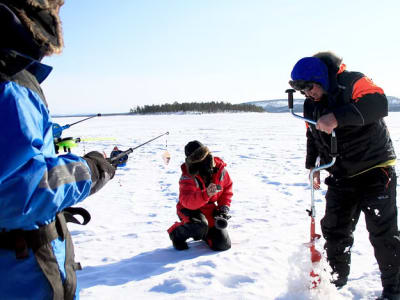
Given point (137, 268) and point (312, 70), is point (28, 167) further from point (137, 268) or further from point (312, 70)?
point (137, 268)

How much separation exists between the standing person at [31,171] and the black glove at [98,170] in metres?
0.07

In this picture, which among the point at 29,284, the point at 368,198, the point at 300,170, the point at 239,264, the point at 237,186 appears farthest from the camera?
the point at 300,170

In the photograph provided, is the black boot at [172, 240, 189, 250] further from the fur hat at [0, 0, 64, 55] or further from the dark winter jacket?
the fur hat at [0, 0, 64, 55]

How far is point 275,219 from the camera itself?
4668 millimetres

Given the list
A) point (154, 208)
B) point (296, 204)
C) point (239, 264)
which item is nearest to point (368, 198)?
point (239, 264)

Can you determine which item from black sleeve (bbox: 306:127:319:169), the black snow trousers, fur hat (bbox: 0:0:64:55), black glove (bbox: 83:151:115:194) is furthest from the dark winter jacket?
fur hat (bbox: 0:0:64:55)

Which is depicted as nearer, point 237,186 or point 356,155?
point 356,155

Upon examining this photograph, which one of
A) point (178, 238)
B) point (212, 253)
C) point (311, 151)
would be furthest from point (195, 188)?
point (311, 151)

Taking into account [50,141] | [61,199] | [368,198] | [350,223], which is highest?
[50,141]

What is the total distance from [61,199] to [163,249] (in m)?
2.77

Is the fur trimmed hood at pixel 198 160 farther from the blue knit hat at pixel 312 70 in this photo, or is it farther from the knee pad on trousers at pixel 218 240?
the blue knit hat at pixel 312 70

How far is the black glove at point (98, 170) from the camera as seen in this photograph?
4.70 ft

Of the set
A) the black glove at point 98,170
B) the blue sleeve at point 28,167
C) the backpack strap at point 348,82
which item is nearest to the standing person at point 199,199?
the backpack strap at point 348,82

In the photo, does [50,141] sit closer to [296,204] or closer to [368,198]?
[368,198]
